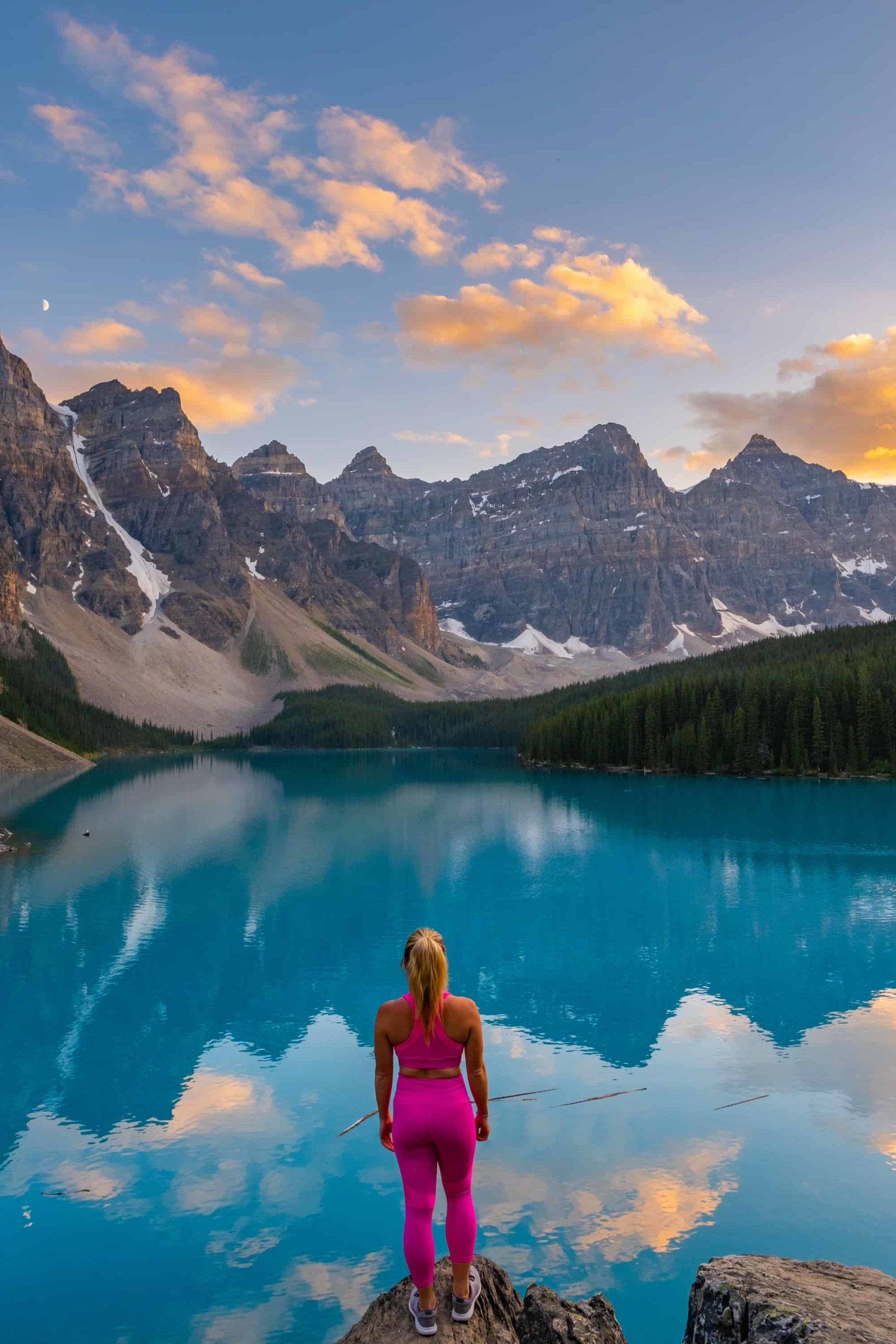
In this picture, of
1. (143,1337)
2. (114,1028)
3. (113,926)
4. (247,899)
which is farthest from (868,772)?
(143,1337)

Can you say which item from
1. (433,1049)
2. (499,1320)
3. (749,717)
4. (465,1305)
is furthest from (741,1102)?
(749,717)

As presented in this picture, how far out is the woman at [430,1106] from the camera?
25.6ft

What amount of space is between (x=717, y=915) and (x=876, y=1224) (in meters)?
25.6

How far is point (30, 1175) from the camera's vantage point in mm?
15148

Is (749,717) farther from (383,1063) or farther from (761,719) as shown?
(383,1063)

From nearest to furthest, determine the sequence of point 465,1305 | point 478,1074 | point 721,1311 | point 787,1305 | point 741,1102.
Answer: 1. point 787,1305
2. point 721,1311
3. point 465,1305
4. point 478,1074
5. point 741,1102

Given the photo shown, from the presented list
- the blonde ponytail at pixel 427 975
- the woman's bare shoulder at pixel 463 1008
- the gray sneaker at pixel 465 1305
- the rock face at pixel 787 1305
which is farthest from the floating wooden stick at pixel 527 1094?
the blonde ponytail at pixel 427 975

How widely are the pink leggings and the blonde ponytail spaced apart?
54cm

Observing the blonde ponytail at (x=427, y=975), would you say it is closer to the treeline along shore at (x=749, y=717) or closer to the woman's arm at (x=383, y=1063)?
the woman's arm at (x=383, y=1063)

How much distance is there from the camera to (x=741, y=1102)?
18000 millimetres

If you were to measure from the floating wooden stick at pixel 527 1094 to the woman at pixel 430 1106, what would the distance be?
407 inches

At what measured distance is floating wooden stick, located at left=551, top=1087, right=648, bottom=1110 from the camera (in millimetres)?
17781

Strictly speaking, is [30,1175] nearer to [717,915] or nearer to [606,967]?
[606,967]

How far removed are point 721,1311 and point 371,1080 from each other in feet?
45.8
